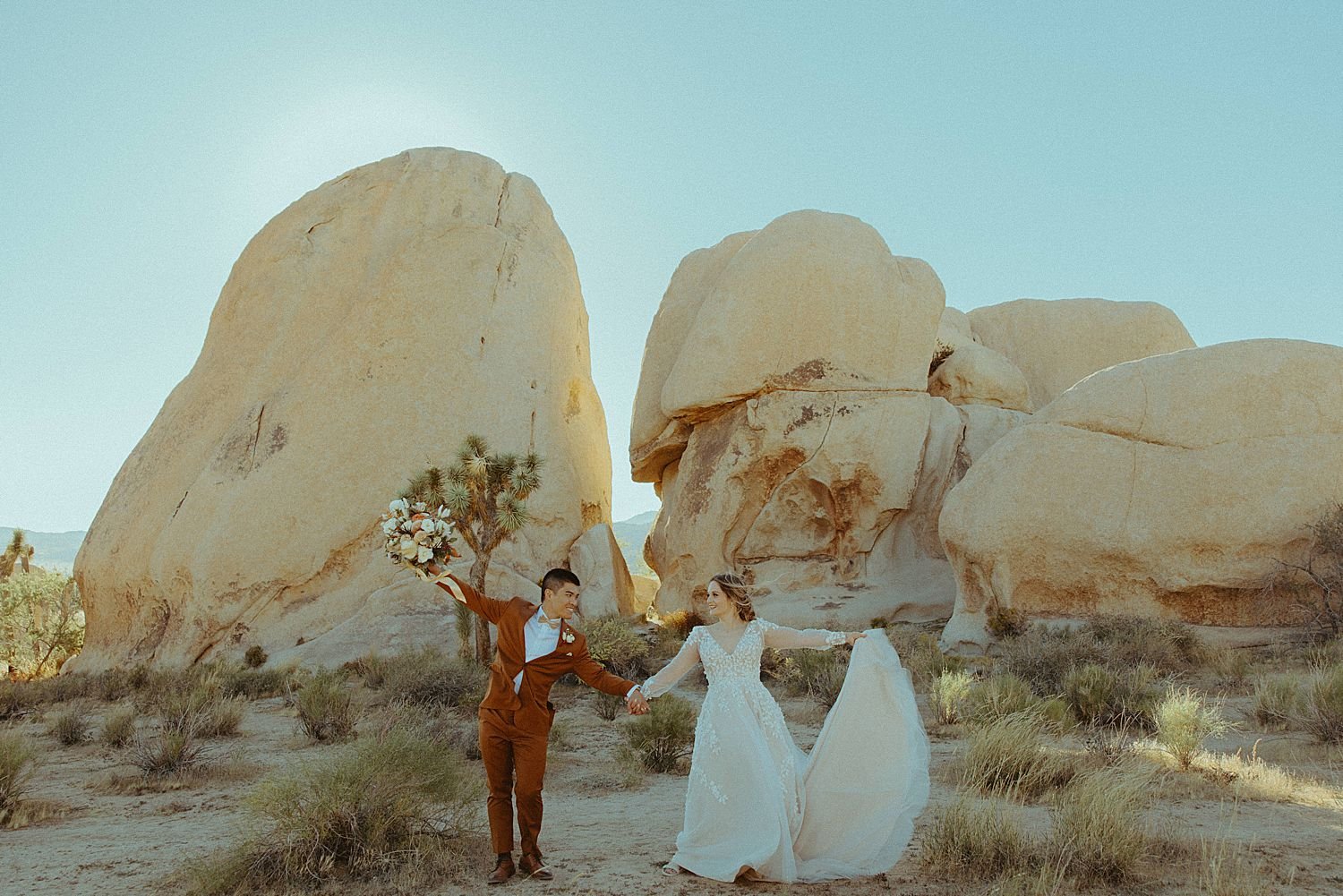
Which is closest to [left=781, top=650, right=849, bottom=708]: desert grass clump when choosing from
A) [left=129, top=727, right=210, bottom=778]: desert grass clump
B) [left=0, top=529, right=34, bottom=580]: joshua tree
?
[left=129, top=727, right=210, bottom=778]: desert grass clump

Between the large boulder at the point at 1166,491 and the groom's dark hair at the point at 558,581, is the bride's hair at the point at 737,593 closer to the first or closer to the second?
the groom's dark hair at the point at 558,581

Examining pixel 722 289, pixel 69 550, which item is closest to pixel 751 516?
pixel 722 289

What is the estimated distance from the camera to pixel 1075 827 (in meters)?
4.57

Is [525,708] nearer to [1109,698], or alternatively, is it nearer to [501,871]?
[501,871]

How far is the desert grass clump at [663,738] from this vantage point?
25.5ft

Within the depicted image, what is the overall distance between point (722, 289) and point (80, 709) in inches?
572

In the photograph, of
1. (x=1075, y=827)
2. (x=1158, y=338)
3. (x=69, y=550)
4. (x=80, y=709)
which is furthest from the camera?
(x=69, y=550)

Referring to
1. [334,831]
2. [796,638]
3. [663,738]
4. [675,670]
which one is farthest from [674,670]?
[663,738]

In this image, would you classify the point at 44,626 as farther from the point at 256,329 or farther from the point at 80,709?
the point at 80,709

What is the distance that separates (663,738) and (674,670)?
10.5ft

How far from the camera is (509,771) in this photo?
475cm

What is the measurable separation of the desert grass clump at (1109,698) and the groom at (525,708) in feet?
18.6

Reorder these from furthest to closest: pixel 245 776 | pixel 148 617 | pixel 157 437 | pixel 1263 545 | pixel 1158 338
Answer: pixel 1158 338, pixel 157 437, pixel 148 617, pixel 1263 545, pixel 245 776

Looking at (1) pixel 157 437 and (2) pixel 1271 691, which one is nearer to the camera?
(2) pixel 1271 691
